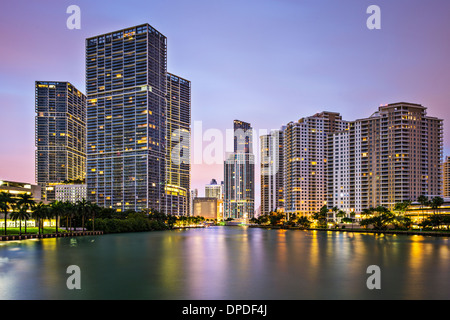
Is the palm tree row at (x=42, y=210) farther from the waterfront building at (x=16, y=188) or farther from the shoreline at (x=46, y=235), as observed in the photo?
the waterfront building at (x=16, y=188)

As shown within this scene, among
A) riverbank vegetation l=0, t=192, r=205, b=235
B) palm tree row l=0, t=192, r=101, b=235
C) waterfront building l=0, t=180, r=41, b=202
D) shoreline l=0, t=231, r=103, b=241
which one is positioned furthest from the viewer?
waterfront building l=0, t=180, r=41, b=202

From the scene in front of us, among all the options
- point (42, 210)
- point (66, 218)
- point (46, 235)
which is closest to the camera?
point (42, 210)

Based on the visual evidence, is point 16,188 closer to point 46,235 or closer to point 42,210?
point 46,235

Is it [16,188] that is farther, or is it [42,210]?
[16,188]

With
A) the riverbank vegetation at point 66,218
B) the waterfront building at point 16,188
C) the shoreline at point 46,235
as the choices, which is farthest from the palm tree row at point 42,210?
the waterfront building at point 16,188

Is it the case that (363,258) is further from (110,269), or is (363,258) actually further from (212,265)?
(110,269)

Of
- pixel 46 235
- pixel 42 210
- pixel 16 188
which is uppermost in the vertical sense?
pixel 16 188

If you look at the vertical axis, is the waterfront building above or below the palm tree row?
above

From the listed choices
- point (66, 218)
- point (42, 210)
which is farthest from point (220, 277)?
point (66, 218)

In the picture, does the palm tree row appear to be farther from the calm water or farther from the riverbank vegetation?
the calm water

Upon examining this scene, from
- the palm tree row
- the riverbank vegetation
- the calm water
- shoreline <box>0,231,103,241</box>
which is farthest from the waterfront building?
the calm water
